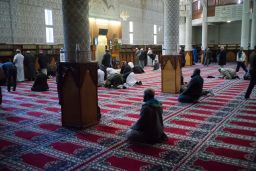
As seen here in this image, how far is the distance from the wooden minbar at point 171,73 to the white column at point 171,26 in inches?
7.6

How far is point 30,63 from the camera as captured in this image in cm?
961

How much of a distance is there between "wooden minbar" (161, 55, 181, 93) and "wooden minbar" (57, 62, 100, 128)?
306 cm

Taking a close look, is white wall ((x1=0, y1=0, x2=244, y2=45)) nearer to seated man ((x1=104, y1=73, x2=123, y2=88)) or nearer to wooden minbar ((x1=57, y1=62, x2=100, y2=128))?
seated man ((x1=104, y1=73, x2=123, y2=88))

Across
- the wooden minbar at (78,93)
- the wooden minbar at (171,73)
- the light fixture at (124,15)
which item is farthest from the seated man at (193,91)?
the light fixture at (124,15)

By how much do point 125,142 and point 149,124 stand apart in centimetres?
38

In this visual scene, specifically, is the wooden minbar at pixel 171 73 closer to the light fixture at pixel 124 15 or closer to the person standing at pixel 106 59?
the person standing at pixel 106 59

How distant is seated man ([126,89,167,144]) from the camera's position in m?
3.11

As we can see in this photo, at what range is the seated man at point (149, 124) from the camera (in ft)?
10.2

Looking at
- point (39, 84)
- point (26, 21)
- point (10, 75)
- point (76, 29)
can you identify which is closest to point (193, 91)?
point (76, 29)

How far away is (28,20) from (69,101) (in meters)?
7.59

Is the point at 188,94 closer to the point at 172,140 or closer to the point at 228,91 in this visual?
the point at 228,91

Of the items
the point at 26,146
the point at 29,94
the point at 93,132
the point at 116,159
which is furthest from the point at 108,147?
the point at 29,94

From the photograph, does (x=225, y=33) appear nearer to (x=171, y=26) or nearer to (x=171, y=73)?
(x=171, y=26)

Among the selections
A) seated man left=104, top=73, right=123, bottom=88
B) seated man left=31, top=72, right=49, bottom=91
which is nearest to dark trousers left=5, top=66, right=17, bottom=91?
seated man left=31, top=72, right=49, bottom=91
